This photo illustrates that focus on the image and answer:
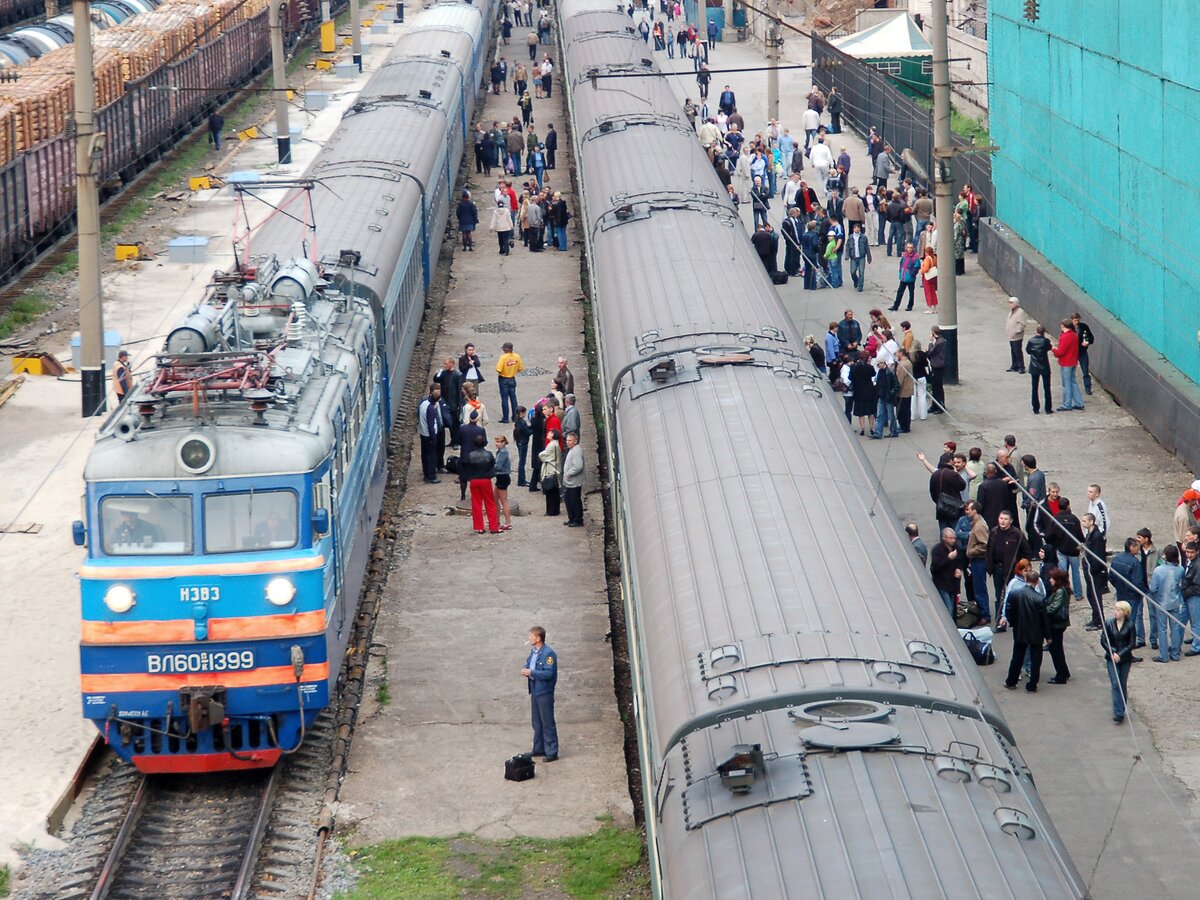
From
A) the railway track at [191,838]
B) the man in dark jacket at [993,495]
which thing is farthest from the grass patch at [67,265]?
the railway track at [191,838]

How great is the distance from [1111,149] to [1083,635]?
10.2 metres

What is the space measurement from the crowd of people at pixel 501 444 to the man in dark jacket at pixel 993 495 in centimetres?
461

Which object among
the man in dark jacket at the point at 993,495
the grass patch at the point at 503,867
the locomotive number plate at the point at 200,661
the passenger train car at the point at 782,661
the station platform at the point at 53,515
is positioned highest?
the passenger train car at the point at 782,661

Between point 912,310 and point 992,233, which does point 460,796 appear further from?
point 992,233

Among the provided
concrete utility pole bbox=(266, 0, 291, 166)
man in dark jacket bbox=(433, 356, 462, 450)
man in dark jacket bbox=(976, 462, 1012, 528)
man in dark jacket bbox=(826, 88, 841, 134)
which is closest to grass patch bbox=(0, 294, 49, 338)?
man in dark jacket bbox=(433, 356, 462, 450)

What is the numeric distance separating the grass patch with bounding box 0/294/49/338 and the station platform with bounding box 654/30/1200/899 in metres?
13.0

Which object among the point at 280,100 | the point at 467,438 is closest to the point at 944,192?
the point at 467,438

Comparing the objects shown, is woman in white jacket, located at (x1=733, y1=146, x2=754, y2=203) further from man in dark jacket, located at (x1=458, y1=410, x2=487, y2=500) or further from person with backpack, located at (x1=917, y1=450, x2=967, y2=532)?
person with backpack, located at (x1=917, y1=450, x2=967, y2=532)

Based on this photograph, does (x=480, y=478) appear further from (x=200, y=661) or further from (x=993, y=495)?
(x=200, y=661)

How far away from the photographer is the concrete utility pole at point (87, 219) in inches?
952

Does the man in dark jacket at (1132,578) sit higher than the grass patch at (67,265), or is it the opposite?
the grass patch at (67,265)

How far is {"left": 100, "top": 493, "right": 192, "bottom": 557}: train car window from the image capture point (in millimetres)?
13328

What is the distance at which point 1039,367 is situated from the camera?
80.0 ft

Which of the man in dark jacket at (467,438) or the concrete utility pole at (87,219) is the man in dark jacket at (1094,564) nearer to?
the man in dark jacket at (467,438)
